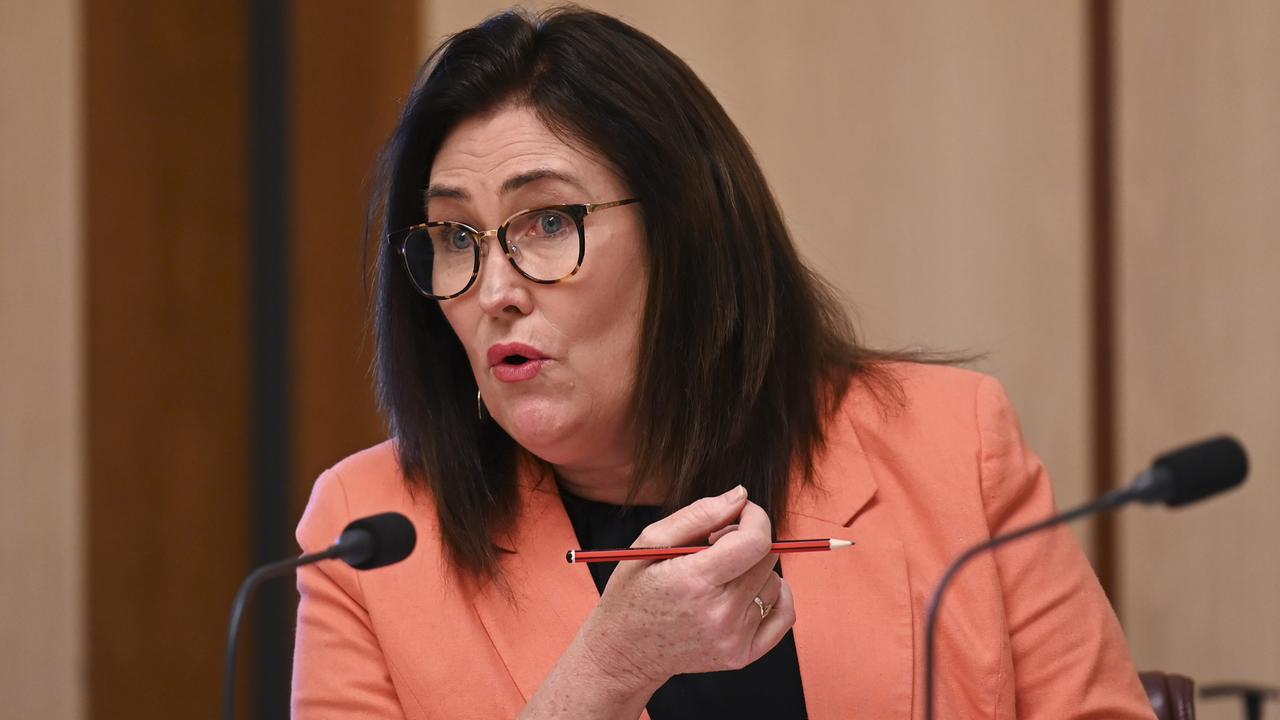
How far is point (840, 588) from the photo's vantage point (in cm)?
170

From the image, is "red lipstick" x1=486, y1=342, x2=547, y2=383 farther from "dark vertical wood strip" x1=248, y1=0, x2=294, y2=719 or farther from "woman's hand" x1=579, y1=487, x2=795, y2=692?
"dark vertical wood strip" x1=248, y1=0, x2=294, y2=719

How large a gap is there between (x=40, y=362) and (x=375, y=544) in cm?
216

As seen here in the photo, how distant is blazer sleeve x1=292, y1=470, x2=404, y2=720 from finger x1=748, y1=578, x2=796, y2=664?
1.71 feet

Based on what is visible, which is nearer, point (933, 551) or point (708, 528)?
point (708, 528)

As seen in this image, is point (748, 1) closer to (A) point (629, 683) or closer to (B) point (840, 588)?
(B) point (840, 588)

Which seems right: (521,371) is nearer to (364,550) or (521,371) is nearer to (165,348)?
(364,550)

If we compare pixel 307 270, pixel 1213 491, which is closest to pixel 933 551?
pixel 1213 491

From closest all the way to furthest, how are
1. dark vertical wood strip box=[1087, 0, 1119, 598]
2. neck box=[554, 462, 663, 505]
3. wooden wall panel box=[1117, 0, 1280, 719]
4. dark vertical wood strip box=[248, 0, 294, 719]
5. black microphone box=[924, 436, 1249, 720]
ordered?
black microphone box=[924, 436, 1249, 720], neck box=[554, 462, 663, 505], wooden wall panel box=[1117, 0, 1280, 719], dark vertical wood strip box=[1087, 0, 1119, 598], dark vertical wood strip box=[248, 0, 294, 719]

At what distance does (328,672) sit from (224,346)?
6.50 ft

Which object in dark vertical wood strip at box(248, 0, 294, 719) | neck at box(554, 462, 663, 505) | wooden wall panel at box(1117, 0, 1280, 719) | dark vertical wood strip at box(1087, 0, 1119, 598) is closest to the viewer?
neck at box(554, 462, 663, 505)

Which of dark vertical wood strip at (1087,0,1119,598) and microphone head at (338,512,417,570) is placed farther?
dark vertical wood strip at (1087,0,1119,598)

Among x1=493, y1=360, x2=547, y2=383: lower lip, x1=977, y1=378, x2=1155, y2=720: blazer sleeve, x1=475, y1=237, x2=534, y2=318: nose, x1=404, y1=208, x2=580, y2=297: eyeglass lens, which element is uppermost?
x1=404, y1=208, x2=580, y2=297: eyeglass lens

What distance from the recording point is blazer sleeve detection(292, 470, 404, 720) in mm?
1713

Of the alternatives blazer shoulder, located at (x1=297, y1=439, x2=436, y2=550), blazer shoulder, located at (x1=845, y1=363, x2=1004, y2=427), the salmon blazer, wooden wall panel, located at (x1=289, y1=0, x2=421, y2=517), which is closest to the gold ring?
the salmon blazer
